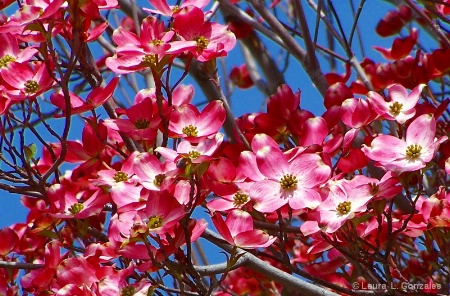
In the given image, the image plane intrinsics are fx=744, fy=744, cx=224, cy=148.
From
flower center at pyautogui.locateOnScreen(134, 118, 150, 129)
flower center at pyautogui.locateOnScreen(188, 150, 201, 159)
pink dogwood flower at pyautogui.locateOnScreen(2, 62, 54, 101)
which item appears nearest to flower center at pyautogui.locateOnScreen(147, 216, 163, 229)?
flower center at pyautogui.locateOnScreen(188, 150, 201, 159)

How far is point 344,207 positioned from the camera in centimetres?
111

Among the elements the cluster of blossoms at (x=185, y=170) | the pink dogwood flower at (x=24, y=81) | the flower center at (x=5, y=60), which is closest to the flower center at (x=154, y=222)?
the cluster of blossoms at (x=185, y=170)

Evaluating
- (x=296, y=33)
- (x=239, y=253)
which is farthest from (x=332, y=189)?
(x=296, y=33)

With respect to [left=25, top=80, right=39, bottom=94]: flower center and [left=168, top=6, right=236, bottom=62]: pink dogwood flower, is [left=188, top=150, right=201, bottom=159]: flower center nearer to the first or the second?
[left=168, top=6, right=236, bottom=62]: pink dogwood flower

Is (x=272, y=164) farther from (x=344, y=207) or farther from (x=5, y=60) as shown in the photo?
(x=5, y=60)

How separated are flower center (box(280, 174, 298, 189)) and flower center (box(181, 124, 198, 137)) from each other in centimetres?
17

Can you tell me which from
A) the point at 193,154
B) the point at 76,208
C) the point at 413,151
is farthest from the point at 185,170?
the point at 413,151

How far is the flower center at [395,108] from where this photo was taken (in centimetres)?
128

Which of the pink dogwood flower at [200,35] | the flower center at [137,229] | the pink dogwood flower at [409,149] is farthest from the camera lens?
the pink dogwood flower at [200,35]

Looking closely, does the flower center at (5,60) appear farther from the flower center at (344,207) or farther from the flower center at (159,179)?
the flower center at (344,207)

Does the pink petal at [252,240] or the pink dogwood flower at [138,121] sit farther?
the pink dogwood flower at [138,121]

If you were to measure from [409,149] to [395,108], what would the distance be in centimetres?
13

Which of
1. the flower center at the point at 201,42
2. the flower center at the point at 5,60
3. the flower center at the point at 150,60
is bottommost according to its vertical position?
Answer: the flower center at the point at 150,60

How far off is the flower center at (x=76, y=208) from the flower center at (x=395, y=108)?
552 millimetres
